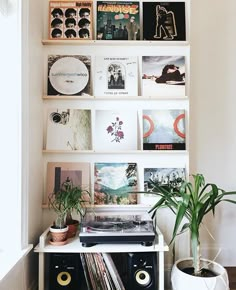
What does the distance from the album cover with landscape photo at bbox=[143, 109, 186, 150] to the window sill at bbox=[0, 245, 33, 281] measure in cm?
107

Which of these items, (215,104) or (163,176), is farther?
(215,104)

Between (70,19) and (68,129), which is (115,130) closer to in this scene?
(68,129)

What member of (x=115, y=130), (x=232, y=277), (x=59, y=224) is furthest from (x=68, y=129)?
(x=232, y=277)

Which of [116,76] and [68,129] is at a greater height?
[116,76]

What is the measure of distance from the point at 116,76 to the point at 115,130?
0.41 m

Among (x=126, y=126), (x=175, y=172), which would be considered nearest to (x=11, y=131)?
(x=126, y=126)

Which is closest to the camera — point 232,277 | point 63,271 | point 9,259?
point 9,259

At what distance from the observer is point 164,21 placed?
7.08 ft

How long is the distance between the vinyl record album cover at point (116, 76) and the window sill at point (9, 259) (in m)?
1.19

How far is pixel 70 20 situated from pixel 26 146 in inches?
41.4

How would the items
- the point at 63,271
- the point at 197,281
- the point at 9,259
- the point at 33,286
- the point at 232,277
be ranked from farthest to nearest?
1. the point at 232,277
2. the point at 33,286
3. the point at 63,271
4. the point at 197,281
5. the point at 9,259

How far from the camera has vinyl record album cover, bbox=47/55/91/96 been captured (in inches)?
84.2

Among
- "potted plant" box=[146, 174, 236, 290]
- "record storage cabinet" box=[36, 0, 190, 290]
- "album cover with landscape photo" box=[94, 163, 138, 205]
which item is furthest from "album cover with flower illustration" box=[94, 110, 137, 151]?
"potted plant" box=[146, 174, 236, 290]

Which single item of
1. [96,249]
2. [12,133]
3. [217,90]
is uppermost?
[217,90]
